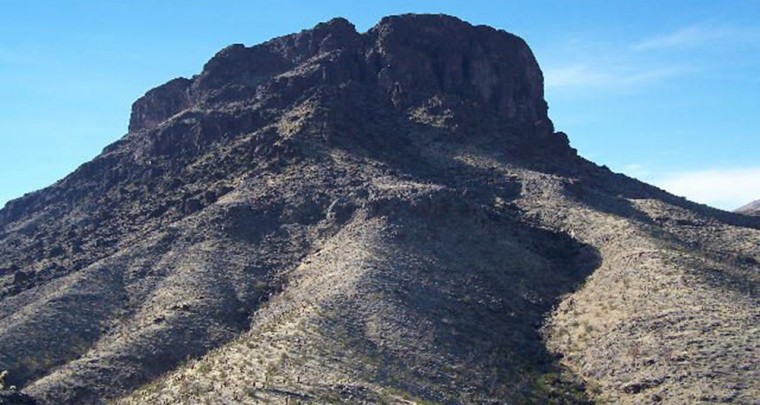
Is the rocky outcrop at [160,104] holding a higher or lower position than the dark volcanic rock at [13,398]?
higher

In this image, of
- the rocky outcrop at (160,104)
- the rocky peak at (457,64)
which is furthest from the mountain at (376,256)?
the rocky outcrop at (160,104)

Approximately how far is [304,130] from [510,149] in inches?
975

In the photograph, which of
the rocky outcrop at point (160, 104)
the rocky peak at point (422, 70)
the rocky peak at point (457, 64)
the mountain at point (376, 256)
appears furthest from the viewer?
the rocky outcrop at point (160, 104)

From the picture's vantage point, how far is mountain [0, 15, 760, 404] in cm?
6456

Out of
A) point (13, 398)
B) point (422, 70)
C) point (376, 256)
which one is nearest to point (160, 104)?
point (422, 70)

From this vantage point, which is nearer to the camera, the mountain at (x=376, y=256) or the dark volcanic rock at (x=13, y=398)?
the dark volcanic rock at (x=13, y=398)

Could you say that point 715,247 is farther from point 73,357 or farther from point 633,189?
point 73,357

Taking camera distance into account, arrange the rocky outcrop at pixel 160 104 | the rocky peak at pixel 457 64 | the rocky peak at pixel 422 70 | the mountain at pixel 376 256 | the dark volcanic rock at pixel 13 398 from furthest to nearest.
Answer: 1. the rocky outcrop at pixel 160 104
2. the rocky peak at pixel 457 64
3. the rocky peak at pixel 422 70
4. the mountain at pixel 376 256
5. the dark volcanic rock at pixel 13 398

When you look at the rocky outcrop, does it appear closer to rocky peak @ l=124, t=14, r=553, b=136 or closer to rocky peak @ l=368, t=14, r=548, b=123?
rocky peak @ l=124, t=14, r=553, b=136

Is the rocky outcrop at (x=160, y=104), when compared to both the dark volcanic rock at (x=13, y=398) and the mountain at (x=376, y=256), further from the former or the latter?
the dark volcanic rock at (x=13, y=398)

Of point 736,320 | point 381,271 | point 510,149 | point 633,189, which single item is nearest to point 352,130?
point 510,149

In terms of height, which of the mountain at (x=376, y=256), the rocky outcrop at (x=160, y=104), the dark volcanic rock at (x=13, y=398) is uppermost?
the rocky outcrop at (x=160, y=104)

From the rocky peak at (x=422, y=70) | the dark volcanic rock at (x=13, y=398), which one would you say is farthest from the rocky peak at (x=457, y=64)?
the dark volcanic rock at (x=13, y=398)

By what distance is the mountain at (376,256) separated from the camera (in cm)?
6456
